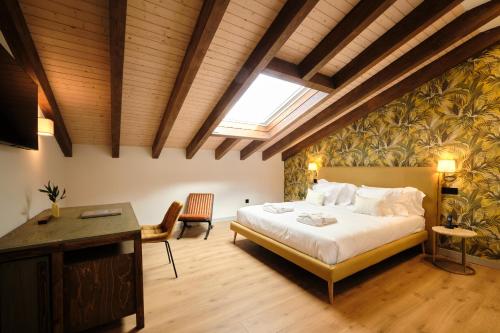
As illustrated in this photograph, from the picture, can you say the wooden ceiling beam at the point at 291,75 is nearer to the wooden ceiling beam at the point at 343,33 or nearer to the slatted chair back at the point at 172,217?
the wooden ceiling beam at the point at 343,33

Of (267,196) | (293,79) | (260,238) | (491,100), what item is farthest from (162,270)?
(491,100)

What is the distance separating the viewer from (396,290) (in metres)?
2.35

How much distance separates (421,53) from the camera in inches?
109

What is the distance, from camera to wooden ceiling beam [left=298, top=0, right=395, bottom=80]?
2035mm

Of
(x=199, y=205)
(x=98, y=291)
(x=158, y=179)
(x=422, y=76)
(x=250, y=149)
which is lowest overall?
(x=98, y=291)

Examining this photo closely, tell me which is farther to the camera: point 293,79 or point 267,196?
point 267,196

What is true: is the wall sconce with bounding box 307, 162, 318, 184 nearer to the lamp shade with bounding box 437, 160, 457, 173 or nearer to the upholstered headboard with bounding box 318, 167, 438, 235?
the upholstered headboard with bounding box 318, 167, 438, 235

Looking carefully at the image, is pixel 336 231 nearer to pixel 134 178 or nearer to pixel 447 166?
pixel 447 166

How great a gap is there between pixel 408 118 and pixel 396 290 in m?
2.67

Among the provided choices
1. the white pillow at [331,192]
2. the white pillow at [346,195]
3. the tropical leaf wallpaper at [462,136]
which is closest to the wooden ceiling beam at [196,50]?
the white pillow at [331,192]

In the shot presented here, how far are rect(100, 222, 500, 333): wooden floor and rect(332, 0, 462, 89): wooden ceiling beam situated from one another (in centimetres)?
256

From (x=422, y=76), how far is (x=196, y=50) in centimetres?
337

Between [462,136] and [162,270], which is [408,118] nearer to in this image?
[462,136]

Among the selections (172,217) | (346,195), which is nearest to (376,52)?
(346,195)
